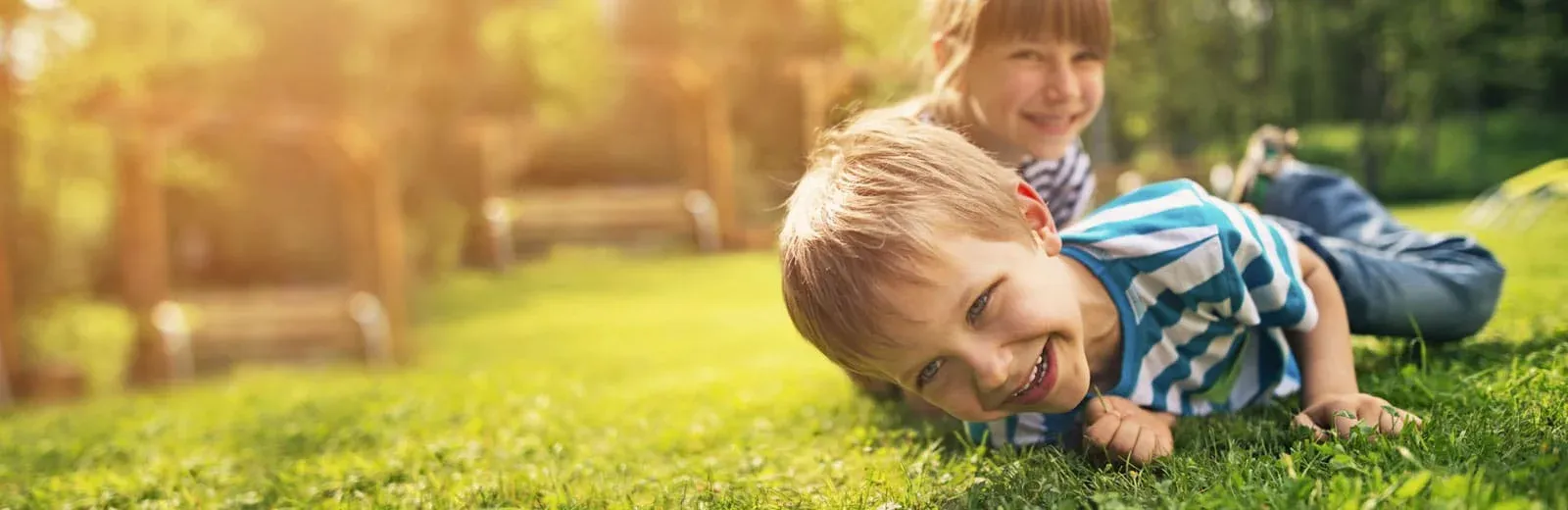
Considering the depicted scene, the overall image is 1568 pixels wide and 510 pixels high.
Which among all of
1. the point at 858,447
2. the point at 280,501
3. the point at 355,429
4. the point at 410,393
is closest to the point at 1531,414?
the point at 858,447

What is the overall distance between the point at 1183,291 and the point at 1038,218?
1.42 ft

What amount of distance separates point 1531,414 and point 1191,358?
705mm

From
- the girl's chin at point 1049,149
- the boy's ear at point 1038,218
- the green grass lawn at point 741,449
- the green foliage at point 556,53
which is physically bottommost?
the green grass lawn at point 741,449

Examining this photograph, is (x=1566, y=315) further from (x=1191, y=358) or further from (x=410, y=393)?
(x=410, y=393)

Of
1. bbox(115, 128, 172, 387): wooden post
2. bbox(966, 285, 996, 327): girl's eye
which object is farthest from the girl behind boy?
bbox(115, 128, 172, 387): wooden post

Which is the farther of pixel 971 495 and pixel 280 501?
pixel 280 501

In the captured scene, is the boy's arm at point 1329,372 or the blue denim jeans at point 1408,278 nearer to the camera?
the boy's arm at point 1329,372

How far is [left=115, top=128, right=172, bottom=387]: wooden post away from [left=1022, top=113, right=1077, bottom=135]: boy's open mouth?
10.7m

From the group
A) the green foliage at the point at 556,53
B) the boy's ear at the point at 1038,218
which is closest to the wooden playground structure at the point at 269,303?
the green foliage at the point at 556,53

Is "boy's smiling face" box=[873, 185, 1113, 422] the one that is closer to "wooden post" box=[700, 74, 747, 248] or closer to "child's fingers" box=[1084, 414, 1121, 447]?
"child's fingers" box=[1084, 414, 1121, 447]

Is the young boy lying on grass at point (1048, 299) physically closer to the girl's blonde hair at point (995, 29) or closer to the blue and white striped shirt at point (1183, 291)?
the blue and white striped shirt at point (1183, 291)

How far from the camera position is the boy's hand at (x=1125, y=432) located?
2391 millimetres

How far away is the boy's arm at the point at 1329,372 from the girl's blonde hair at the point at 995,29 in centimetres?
82

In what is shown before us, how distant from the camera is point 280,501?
9.88 ft
